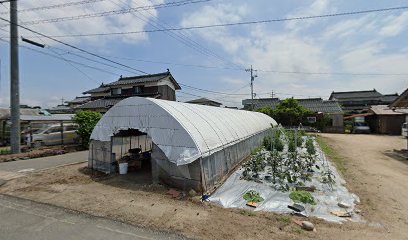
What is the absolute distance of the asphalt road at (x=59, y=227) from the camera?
4926 mm

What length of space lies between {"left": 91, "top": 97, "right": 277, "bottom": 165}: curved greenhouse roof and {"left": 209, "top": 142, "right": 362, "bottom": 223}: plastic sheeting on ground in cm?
122

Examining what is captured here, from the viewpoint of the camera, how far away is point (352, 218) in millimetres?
5594

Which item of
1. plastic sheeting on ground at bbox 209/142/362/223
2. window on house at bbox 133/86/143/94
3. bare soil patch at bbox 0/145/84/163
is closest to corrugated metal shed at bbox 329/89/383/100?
window on house at bbox 133/86/143/94

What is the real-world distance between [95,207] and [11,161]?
961 centimetres

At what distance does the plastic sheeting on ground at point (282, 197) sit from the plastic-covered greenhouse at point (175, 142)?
58cm

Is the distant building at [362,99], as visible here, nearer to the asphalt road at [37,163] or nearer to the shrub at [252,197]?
the asphalt road at [37,163]

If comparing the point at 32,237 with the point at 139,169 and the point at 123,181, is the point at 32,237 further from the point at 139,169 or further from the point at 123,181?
the point at 139,169

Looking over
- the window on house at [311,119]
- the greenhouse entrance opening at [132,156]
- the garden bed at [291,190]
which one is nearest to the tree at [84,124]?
the greenhouse entrance opening at [132,156]

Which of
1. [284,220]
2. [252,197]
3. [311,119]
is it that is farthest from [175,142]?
[311,119]

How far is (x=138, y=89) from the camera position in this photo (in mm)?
27203

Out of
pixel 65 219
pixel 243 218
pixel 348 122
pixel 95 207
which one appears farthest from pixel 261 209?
pixel 348 122

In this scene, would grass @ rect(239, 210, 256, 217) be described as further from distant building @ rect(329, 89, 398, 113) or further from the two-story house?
distant building @ rect(329, 89, 398, 113)

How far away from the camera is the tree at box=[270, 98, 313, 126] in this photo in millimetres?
31484

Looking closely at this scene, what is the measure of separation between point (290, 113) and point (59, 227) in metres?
29.8
